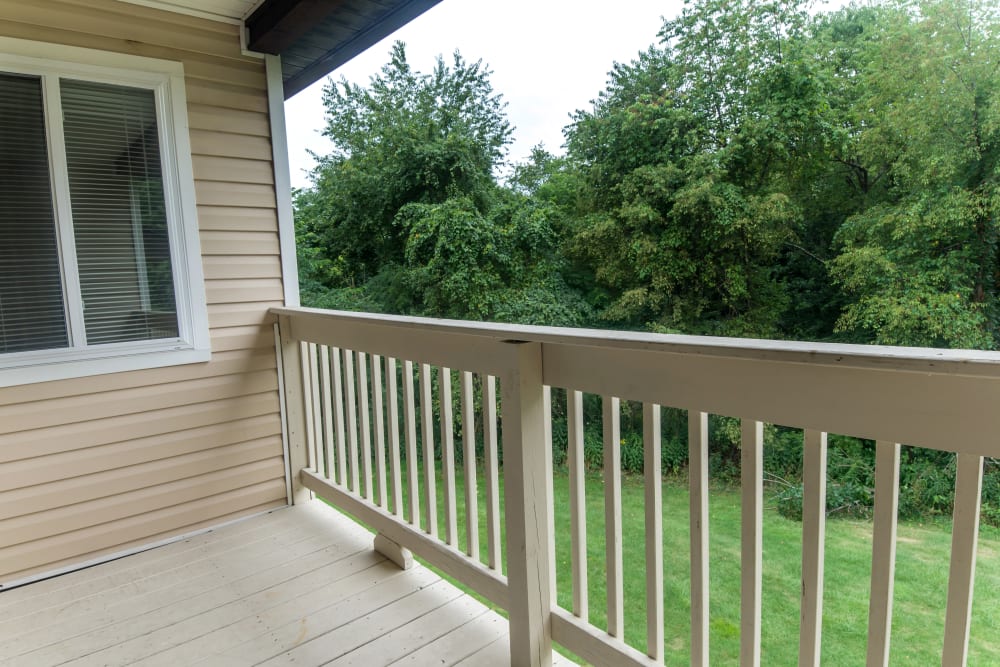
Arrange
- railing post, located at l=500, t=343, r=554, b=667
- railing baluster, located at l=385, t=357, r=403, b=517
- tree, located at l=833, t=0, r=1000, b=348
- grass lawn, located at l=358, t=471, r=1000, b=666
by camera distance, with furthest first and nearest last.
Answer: tree, located at l=833, t=0, r=1000, b=348
grass lawn, located at l=358, t=471, r=1000, b=666
railing baluster, located at l=385, t=357, r=403, b=517
railing post, located at l=500, t=343, r=554, b=667

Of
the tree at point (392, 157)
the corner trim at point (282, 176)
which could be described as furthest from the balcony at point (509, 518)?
the tree at point (392, 157)

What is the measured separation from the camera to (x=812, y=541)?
1149mm

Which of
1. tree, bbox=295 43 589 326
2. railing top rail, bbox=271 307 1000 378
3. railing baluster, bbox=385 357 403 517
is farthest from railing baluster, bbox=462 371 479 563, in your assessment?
tree, bbox=295 43 589 326

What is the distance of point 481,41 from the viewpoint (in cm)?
1355

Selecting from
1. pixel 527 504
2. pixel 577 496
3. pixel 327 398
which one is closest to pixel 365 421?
pixel 327 398

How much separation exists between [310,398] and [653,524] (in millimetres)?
2157

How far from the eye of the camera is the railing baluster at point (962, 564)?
36.9 inches

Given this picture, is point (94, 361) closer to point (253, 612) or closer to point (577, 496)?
point (253, 612)

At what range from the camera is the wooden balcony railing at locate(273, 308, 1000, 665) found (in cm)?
95

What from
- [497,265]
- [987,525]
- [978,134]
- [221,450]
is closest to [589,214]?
[497,265]

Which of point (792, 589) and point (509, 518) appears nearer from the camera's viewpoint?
point (509, 518)

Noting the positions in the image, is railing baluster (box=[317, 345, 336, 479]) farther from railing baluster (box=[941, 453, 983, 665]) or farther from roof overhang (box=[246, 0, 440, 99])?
railing baluster (box=[941, 453, 983, 665])

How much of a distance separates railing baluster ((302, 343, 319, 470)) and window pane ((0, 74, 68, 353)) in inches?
41.6

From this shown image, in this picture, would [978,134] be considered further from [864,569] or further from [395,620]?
[395,620]
